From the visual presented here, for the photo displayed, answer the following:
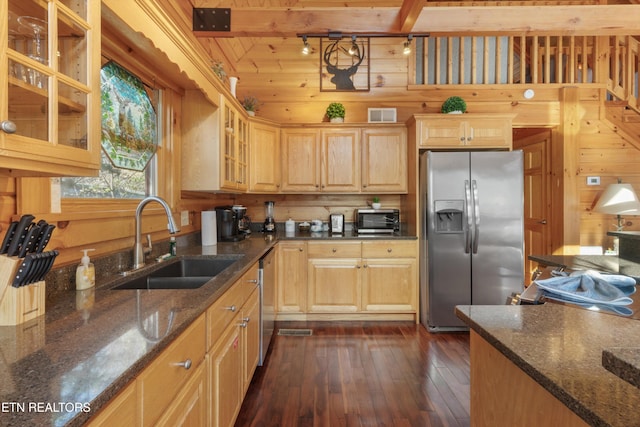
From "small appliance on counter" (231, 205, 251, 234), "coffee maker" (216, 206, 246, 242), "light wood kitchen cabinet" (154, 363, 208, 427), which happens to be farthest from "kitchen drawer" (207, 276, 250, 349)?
"small appliance on counter" (231, 205, 251, 234)

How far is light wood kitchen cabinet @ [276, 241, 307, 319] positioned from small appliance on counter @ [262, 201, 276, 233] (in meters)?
0.52

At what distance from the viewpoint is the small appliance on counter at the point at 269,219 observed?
13.0 feet

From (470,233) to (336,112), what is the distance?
1.97 m

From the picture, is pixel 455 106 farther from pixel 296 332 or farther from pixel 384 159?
pixel 296 332

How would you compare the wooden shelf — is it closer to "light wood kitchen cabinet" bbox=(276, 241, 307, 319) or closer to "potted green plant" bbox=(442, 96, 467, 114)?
"light wood kitchen cabinet" bbox=(276, 241, 307, 319)

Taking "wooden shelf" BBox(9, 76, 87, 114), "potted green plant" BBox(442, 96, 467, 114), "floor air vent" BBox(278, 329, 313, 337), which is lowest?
"floor air vent" BBox(278, 329, 313, 337)

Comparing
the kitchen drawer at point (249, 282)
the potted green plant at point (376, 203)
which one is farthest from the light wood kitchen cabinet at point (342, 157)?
the kitchen drawer at point (249, 282)

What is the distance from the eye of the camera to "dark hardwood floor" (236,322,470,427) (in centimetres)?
197

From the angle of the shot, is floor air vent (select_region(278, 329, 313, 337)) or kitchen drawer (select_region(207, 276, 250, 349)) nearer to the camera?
kitchen drawer (select_region(207, 276, 250, 349))

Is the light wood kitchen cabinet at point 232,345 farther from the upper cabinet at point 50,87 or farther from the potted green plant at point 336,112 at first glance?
the potted green plant at point 336,112

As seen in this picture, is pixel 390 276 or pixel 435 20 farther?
pixel 390 276

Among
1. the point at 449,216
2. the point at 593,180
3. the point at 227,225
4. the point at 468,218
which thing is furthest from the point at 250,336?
the point at 593,180

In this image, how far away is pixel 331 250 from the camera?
11.5 feet

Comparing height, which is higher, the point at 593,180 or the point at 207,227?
the point at 593,180
